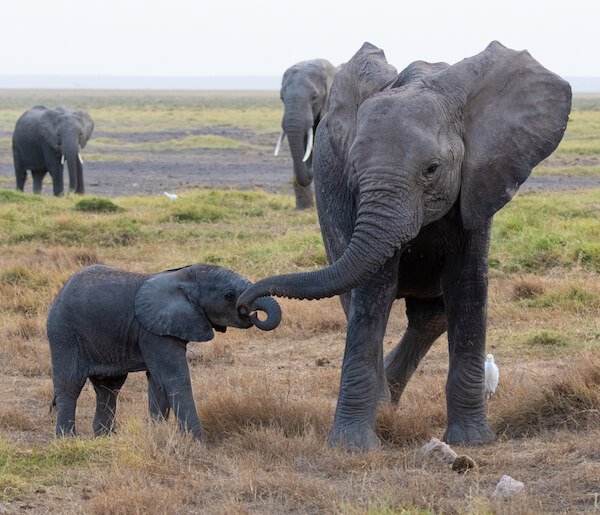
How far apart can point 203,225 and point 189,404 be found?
28.7 feet

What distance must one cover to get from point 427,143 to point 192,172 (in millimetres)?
21627

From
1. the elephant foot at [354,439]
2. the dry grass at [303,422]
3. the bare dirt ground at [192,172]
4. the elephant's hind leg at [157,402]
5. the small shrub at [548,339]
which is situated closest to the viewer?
the dry grass at [303,422]

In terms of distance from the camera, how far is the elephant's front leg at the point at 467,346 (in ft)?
19.5

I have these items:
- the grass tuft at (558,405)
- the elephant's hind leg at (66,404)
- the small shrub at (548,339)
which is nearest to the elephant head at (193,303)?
the elephant's hind leg at (66,404)

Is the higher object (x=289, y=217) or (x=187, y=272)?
(x=187, y=272)

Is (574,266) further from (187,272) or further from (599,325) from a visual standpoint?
(187,272)

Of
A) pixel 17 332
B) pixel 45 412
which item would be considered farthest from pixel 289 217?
pixel 45 412

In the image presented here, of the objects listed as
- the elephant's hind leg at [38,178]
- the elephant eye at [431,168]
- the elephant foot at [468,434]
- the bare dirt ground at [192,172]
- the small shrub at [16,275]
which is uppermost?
the elephant eye at [431,168]

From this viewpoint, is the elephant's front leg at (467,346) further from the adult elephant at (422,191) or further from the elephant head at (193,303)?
the elephant head at (193,303)

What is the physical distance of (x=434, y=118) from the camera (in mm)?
5461

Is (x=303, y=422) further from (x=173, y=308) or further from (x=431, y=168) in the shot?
(x=431, y=168)

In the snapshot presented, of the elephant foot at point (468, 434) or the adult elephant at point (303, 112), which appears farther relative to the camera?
the adult elephant at point (303, 112)

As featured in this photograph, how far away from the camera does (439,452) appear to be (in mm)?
5344

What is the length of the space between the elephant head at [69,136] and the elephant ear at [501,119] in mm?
15822
